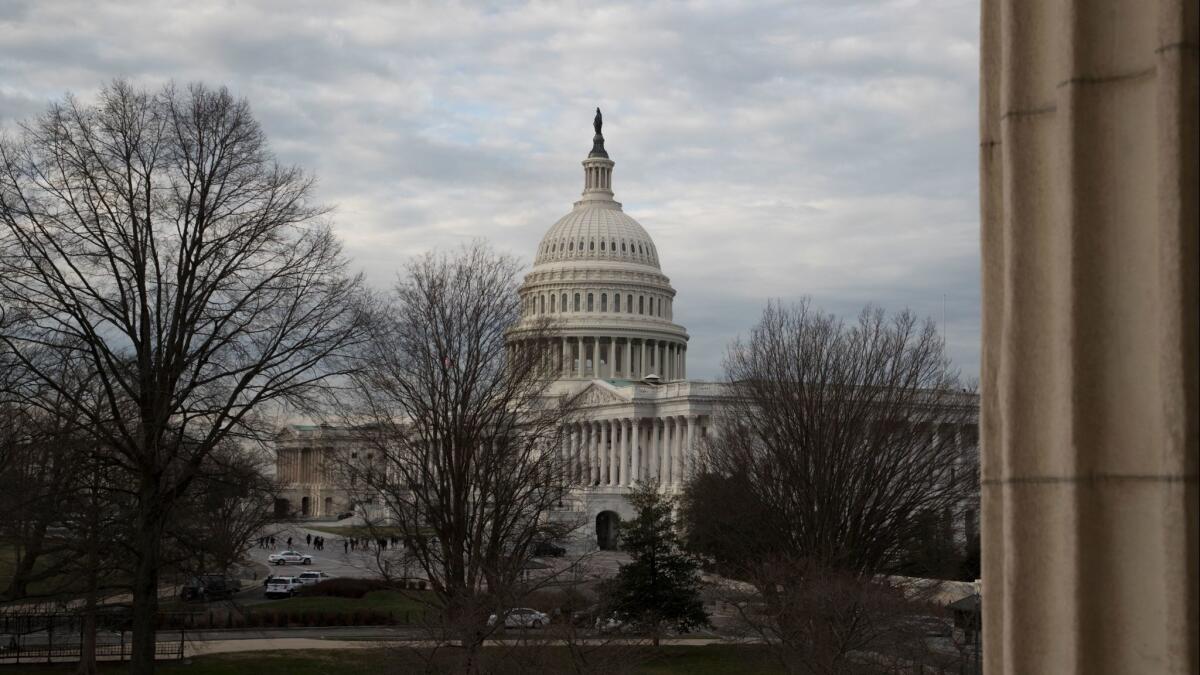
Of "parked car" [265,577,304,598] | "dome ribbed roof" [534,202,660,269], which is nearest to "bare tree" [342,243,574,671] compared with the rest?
"parked car" [265,577,304,598]

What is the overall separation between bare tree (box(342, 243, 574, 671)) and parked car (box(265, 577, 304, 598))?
28.9 m

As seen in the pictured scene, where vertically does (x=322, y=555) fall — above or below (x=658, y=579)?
below

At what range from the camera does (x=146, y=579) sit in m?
27.0

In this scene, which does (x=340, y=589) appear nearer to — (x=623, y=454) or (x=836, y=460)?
(x=836, y=460)

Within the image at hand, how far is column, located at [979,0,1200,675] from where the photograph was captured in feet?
13.2

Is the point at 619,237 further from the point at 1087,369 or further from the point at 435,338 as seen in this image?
the point at 1087,369

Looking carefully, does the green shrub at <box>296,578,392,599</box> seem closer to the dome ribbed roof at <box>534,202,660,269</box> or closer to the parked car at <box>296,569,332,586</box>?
the parked car at <box>296,569,332,586</box>

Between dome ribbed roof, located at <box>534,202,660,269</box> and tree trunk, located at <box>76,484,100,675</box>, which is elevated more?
dome ribbed roof, located at <box>534,202,660,269</box>

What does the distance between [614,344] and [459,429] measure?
127016mm

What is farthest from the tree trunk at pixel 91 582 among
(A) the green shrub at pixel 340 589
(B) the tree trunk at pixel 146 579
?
(A) the green shrub at pixel 340 589

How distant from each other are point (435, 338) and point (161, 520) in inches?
322

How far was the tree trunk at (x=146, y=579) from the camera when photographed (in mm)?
26844

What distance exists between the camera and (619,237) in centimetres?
16900

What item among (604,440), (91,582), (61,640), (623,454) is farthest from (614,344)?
(91,582)
